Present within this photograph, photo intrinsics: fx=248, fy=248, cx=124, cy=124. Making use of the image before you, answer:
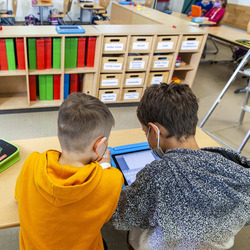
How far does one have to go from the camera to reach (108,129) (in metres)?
0.95

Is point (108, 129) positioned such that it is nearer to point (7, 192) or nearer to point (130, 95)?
point (7, 192)

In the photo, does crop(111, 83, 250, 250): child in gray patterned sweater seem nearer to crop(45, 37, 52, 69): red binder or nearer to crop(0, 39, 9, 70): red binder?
crop(45, 37, 52, 69): red binder

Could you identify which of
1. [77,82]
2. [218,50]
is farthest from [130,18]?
[218,50]

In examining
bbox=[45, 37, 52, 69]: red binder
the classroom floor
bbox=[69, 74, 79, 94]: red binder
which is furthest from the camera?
bbox=[69, 74, 79, 94]: red binder

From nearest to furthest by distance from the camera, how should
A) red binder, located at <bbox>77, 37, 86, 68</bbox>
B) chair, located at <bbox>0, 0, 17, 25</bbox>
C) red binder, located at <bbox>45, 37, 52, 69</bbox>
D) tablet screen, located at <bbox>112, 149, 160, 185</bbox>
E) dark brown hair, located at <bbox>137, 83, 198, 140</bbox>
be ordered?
dark brown hair, located at <bbox>137, 83, 198, 140</bbox>, tablet screen, located at <bbox>112, 149, 160, 185</bbox>, red binder, located at <bbox>45, 37, 52, 69</bbox>, red binder, located at <bbox>77, 37, 86, 68</bbox>, chair, located at <bbox>0, 0, 17, 25</bbox>

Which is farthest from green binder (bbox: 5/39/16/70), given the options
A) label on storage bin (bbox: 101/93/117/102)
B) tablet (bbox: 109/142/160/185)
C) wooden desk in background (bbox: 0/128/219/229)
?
tablet (bbox: 109/142/160/185)

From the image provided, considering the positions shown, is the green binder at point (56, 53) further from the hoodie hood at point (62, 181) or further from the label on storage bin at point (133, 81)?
the hoodie hood at point (62, 181)

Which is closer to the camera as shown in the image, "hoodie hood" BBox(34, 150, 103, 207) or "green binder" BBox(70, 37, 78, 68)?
"hoodie hood" BBox(34, 150, 103, 207)

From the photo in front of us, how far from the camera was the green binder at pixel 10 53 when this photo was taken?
2348 millimetres

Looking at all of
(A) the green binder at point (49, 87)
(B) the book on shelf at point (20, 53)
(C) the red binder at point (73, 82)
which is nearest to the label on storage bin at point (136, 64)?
(C) the red binder at point (73, 82)

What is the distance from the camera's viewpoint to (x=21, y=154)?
4.41ft

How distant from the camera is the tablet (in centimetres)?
133

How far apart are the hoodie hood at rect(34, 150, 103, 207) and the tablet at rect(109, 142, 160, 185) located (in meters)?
0.46

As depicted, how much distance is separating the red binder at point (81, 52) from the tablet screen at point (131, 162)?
1.57 meters
